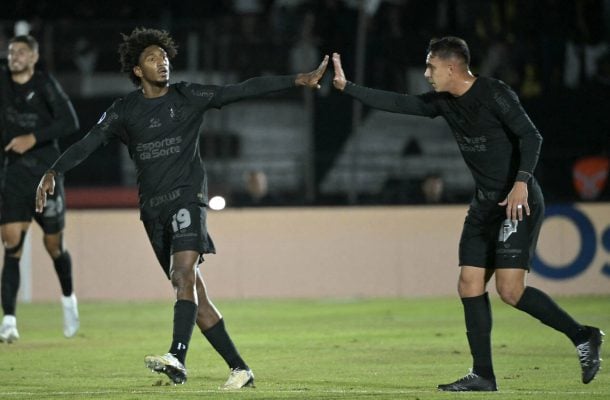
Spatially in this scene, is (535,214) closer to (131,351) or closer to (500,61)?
(131,351)

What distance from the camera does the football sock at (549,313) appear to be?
7.75 metres

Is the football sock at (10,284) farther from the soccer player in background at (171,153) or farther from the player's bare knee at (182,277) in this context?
the player's bare knee at (182,277)

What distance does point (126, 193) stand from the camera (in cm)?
1734

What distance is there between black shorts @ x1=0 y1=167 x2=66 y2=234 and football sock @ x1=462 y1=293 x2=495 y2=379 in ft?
16.2

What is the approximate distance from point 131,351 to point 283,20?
29.7 ft

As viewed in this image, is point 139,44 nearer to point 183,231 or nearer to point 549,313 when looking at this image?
point 183,231

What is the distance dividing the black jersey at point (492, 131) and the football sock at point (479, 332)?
0.69 m

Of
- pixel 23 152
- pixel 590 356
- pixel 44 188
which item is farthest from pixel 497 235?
pixel 23 152

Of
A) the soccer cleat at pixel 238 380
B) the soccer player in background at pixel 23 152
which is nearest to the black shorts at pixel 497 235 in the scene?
the soccer cleat at pixel 238 380

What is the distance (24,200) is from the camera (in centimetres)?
1159

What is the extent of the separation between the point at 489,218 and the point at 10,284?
527cm

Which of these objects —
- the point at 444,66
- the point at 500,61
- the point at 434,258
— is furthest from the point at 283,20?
the point at 444,66

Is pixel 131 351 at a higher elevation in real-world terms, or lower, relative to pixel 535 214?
lower

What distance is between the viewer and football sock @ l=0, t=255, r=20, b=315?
37.7 ft
